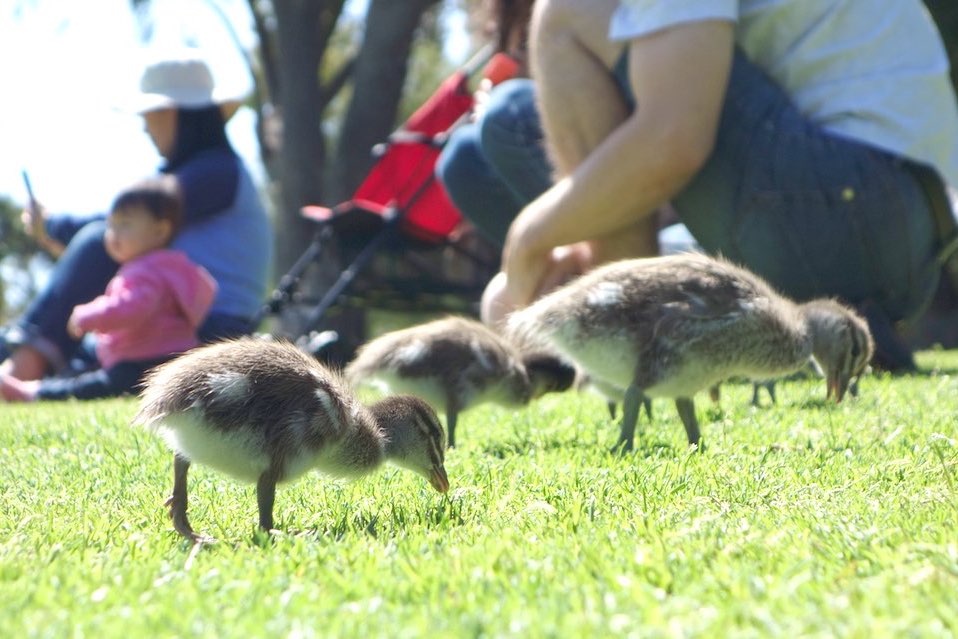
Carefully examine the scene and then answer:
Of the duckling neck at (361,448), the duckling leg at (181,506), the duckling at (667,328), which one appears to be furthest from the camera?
the duckling at (667,328)

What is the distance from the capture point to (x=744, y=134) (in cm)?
659

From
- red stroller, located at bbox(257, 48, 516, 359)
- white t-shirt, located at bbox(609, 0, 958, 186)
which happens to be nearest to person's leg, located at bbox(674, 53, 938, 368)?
white t-shirt, located at bbox(609, 0, 958, 186)

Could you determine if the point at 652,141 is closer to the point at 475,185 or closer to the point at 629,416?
the point at 629,416

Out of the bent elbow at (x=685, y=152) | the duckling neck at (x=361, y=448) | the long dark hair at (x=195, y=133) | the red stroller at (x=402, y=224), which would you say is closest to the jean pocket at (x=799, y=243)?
the bent elbow at (x=685, y=152)

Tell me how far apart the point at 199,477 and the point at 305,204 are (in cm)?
1427

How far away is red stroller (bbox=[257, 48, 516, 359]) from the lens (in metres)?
11.4

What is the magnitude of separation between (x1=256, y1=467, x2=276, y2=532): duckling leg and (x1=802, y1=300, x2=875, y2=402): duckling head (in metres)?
3.06

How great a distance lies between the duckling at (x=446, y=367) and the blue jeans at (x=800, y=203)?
167cm

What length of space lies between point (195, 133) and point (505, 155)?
9.67 ft

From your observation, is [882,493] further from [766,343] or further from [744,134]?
[744,134]

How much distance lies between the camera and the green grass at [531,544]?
7.41 ft

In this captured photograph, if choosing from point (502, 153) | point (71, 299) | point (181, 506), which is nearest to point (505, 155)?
point (502, 153)

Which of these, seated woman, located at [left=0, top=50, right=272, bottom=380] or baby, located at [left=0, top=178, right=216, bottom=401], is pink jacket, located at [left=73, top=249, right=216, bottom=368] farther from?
seated woman, located at [left=0, top=50, right=272, bottom=380]

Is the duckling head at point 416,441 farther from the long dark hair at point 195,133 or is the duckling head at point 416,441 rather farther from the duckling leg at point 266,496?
the long dark hair at point 195,133
